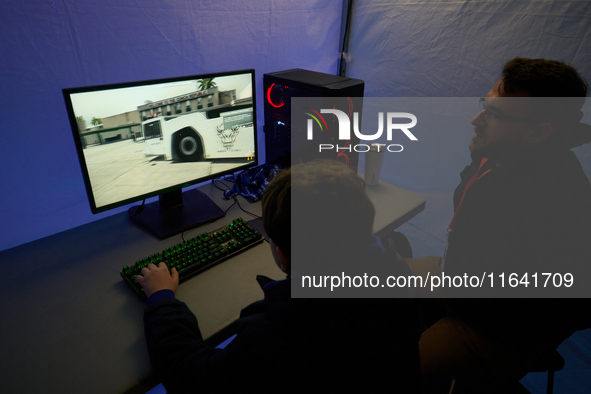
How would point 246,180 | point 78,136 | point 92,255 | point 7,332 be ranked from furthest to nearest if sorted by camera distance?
1. point 246,180
2. point 92,255
3. point 78,136
4. point 7,332

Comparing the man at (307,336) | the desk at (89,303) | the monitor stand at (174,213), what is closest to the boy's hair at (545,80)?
the desk at (89,303)

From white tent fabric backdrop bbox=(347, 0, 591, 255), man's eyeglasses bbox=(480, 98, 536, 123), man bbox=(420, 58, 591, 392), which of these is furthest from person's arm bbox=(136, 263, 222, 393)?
white tent fabric backdrop bbox=(347, 0, 591, 255)

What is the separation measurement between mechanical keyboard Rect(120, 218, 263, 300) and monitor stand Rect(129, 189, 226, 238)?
0.36ft

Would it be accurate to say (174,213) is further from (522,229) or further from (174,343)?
(522,229)

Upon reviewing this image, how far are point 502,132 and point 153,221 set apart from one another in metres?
1.18

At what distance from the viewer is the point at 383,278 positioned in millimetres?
617

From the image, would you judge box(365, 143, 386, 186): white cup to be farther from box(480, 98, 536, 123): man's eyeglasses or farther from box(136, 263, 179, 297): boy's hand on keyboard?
box(136, 263, 179, 297): boy's hand on keyboard

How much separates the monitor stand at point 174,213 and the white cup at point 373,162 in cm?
64

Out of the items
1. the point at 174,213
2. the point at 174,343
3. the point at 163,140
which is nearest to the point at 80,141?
the point at 163,140

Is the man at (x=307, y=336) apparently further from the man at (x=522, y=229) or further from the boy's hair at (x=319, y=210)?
the man at (x=522, y=229)

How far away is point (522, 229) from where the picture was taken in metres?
1.00

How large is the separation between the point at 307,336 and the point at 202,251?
0.51 meters

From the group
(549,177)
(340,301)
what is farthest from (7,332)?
(549,177)

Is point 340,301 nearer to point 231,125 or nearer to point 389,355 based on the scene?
point 389,355
